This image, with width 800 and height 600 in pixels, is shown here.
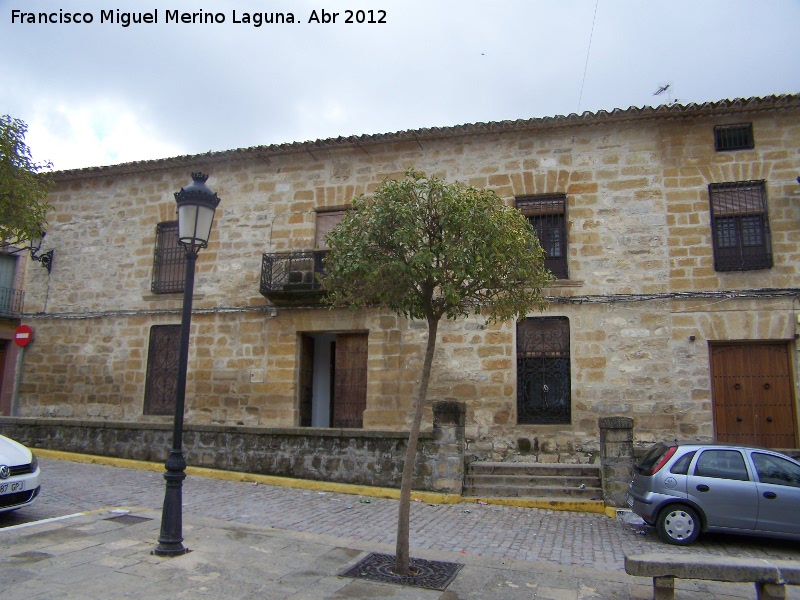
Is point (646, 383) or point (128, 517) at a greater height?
point (646, 383)

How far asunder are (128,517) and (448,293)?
186 inches

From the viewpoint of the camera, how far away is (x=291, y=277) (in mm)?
12359

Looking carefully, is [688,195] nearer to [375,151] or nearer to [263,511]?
[375,151]

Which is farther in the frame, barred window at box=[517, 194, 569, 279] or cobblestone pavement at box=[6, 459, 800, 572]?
barred window at box=[517, 194, 569, 279]

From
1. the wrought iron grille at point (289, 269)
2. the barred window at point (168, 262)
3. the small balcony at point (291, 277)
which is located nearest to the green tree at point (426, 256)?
the small balcony at point (291, 277)

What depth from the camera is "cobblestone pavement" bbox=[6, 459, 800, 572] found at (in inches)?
268

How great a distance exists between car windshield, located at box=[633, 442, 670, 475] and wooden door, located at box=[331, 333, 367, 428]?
562 centimetres

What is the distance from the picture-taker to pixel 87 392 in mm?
13711

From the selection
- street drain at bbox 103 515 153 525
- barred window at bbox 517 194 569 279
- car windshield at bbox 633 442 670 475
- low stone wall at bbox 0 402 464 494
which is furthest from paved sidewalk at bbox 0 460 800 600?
barred window at bbox 517 194 569 279

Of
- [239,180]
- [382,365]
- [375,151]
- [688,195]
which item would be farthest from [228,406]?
[688,195]

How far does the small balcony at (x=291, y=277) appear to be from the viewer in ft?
39.5

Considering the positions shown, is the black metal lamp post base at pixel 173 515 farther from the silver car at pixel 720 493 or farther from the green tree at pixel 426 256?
the silver car at pixel 720 493

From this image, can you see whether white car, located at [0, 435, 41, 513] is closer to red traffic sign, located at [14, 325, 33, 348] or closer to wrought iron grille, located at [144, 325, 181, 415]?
wrought iron grille, located at [144, 325, 181, 415]

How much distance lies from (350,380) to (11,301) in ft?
35.5
